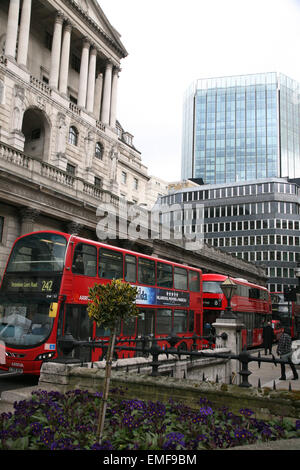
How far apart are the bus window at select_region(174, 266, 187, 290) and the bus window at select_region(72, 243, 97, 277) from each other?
5844mm

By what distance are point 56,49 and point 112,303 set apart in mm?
32857

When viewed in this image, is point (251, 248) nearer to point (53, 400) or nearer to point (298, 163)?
point (298, 163)

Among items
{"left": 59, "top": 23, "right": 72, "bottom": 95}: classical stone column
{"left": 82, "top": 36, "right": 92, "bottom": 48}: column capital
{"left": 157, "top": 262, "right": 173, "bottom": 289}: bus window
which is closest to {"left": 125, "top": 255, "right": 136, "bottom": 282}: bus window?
{"left": 157, "top": 262, "right": 173, "bottom": 289}: bus window

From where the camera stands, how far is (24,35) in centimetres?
2958

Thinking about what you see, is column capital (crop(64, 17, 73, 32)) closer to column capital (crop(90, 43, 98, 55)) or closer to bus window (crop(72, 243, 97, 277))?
column capital (crop(90, 43, 98, 55))

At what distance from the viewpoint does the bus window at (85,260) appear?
13109mm

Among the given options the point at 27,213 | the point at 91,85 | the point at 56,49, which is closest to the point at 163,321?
the point at 27,213

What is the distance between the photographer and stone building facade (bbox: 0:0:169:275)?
22547mm

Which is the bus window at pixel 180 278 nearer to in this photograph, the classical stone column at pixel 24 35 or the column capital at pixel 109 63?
the classical stone column at pixel 24 35

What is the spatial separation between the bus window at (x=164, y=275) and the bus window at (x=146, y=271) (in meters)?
0.46

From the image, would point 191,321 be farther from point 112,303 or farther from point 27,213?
point 112,303
